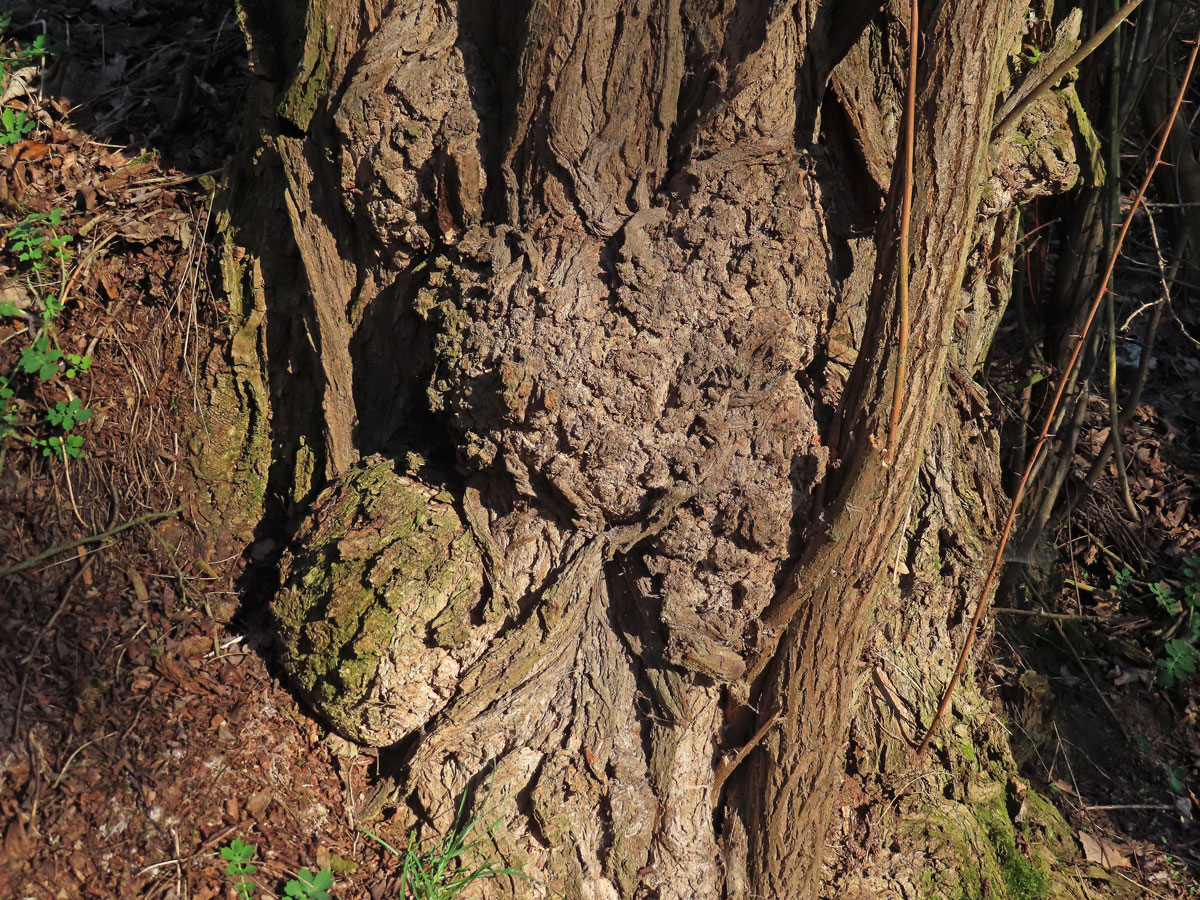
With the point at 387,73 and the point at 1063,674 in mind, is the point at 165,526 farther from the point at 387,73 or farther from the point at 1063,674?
the point at 1063,674

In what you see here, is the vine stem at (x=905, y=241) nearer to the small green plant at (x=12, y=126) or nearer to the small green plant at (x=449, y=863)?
the small green plant at (x=449, y=863)

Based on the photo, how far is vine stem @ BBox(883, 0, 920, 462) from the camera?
1864 millimetres

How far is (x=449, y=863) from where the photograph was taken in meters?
2.48

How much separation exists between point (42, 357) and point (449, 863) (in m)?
2.01

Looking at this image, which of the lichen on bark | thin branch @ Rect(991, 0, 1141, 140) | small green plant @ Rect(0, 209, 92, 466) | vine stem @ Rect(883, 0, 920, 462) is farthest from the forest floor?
thin branch @ Rect(991, 0, 1141, 140)

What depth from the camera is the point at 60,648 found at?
2.53m

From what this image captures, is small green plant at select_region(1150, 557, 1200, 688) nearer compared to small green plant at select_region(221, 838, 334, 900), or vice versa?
small green plant at select_region(221, 838, 334, 900)

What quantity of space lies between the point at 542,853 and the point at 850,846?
98 centimetres

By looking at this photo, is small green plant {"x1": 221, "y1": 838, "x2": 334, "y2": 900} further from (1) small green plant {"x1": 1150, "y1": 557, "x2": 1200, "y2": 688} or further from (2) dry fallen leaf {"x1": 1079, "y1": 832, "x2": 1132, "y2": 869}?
(1) small green plant {"x1": 1150, "y1": 557, "x2": 1200, "y2": 688}

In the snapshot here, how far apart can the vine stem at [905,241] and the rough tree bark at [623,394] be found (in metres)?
0.03

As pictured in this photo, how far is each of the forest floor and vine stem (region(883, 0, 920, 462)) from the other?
1.80m

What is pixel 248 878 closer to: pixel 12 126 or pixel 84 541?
pixel 84 541

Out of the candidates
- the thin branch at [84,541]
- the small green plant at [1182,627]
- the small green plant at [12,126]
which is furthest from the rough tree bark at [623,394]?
the small green plant at [1182,627]

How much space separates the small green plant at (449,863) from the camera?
94.3 inches
